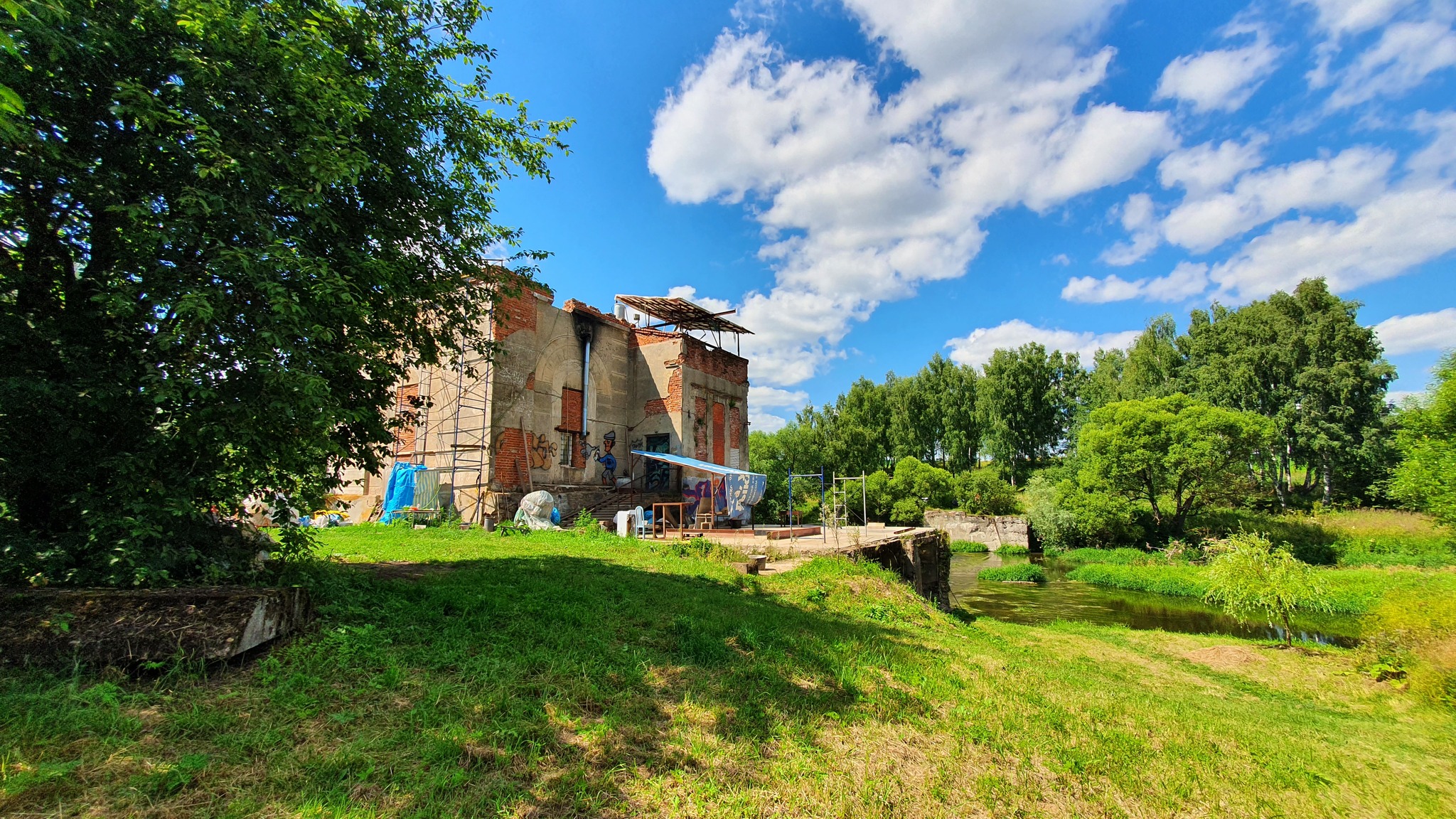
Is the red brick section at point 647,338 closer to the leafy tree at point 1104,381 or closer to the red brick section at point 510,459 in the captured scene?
the red brick section at point 510,459

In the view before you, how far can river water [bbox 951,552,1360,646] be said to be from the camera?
16641 millimetres

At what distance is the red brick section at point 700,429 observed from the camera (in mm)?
21938

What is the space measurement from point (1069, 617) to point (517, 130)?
20559mm

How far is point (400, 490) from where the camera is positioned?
16656 millimetres

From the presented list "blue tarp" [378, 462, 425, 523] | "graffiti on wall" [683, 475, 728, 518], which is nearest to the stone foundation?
"graffiti on wall" [683, 475, 728, 518]

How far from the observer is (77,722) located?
10.0 ft

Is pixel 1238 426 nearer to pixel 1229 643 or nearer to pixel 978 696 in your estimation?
pixel 1229 643

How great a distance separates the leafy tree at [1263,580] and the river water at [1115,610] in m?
1.20

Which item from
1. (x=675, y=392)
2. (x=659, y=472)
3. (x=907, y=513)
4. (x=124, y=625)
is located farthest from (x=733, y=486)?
(x=907, y=513)

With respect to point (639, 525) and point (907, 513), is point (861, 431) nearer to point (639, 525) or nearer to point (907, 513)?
point (907, 513)

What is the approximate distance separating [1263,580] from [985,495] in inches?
1070

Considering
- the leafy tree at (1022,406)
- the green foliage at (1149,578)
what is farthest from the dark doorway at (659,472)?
the leafy tree at (1022,406)

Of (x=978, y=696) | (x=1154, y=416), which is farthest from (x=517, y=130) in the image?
(x=1154, y=416)

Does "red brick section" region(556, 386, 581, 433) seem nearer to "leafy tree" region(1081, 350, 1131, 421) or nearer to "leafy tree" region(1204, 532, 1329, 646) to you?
"leafy tree" region(1204, 532, 1329, 646)
